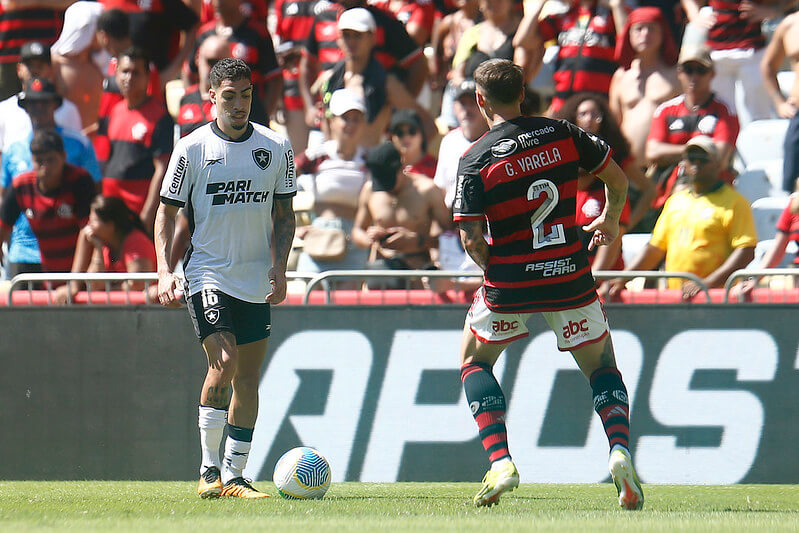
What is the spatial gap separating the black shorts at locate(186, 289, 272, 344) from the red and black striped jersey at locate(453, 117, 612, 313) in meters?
1.47

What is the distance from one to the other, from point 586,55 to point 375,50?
6.75 feet

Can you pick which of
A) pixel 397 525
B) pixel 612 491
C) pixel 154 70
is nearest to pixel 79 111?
pixel 154 70

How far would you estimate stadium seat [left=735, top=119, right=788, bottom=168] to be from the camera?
461 inches

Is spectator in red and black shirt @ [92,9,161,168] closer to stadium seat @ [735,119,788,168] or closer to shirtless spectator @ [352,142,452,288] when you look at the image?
shirtless spectator @ [352,142,452,288]

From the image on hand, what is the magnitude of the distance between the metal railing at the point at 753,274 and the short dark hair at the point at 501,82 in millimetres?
2989

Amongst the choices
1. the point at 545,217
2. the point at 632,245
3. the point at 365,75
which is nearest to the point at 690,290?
the point at 632,245

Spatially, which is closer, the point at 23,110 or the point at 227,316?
the point at 227,316

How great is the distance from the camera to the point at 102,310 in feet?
30.1

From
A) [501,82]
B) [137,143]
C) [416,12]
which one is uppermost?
[501,82]

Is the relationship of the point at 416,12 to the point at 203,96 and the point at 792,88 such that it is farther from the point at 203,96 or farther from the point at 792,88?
the point at 792,88

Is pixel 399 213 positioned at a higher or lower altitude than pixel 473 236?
lower

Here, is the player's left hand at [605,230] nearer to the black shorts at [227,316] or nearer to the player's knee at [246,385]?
the black shorts at [227,316]

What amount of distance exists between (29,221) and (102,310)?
205cm

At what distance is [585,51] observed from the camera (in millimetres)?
11703
